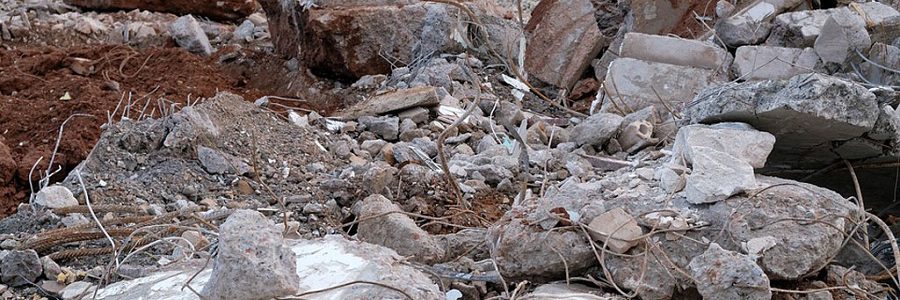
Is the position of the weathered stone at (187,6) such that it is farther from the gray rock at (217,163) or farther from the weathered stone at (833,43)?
the weathered stone at (833,43)

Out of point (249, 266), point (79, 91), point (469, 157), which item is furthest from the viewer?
point (79, 91)

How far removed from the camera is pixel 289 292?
2.59 m

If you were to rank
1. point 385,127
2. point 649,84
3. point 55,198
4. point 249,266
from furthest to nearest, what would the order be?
point 649,84, point 385,127, point 55,198, point 249,266

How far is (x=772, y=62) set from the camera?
209 inches

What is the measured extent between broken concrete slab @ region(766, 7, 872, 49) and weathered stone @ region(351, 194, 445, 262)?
2.80 meters

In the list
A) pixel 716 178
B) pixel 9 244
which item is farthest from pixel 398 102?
pixel 716 178

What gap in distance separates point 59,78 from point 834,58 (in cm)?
502

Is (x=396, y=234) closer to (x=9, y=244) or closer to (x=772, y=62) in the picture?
(x=9, y=244)

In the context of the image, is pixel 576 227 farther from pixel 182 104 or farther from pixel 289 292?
pixel 182 104

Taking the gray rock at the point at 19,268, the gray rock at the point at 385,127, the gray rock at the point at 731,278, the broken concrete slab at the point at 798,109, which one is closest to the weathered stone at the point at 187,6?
the gray rock at the point at 385,127

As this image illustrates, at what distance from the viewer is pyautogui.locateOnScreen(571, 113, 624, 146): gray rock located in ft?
16.4

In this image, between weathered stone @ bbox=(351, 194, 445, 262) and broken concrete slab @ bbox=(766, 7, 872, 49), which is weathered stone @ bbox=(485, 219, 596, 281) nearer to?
weathered stone @ bbox=(351, 194, 445, 262)

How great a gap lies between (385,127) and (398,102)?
0.94 feet

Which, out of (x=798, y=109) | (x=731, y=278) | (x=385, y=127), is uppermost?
(x=798, y=109)
